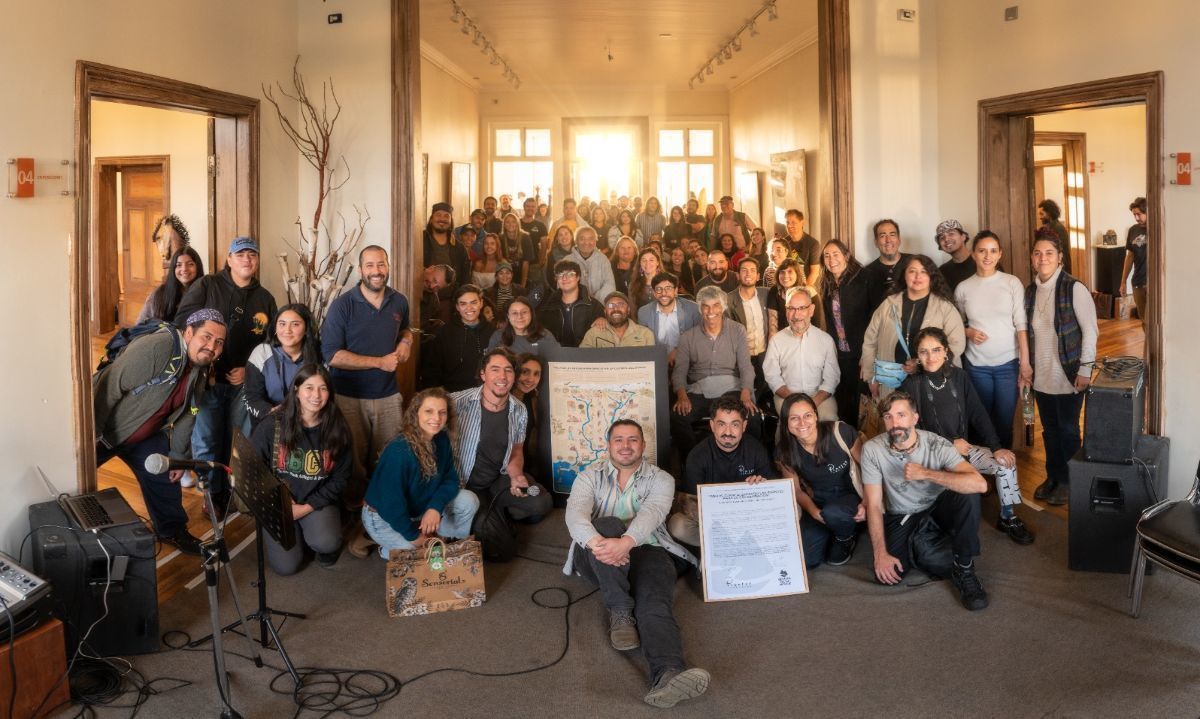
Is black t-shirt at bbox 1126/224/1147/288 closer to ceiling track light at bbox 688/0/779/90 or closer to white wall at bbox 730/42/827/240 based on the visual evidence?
white wall at bbox 730/42/827/240

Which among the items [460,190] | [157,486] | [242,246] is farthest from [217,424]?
[460,190]

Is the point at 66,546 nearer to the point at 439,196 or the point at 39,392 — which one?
the point at 39,392

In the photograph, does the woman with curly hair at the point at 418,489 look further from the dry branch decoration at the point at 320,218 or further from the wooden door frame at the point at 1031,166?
the wooden door frame at the point at 1031,166

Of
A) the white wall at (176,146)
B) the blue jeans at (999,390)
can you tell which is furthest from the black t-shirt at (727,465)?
the white wall at (176,146)

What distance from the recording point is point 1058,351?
17.7 feet

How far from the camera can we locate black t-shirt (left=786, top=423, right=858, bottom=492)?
15.3 ft

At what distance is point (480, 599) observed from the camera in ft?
14.0

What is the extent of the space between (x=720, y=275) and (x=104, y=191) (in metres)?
7.00

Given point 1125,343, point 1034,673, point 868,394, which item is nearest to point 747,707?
point 1034,673

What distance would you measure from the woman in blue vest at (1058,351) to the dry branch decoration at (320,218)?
4.16m

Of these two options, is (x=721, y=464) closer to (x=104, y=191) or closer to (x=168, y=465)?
(x=168, y=465)

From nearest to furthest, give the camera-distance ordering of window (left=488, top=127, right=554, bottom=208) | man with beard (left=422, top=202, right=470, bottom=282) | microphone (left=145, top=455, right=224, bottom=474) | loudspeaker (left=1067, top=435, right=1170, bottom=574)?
microphone (left=145, top=455, right=224, bottom=474), loudspeaker (left=1067, top=435, right=1170, bottom=574), man with beard (left=422, top=202, right=470, bottom=282), window (left=488, top=127, right=554, bottom=208)

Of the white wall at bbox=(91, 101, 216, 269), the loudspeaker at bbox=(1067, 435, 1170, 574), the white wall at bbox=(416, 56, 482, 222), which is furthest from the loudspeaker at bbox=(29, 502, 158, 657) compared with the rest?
the white wall at bbox=(416, 56, 482, 222)

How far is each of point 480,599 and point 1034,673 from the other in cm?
220
